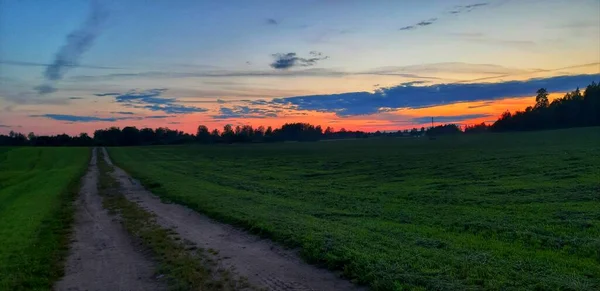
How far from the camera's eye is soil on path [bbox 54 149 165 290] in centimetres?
996

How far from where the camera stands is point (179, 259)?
38.0ft

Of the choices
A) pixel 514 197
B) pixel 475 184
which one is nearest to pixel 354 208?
pixel 514 197

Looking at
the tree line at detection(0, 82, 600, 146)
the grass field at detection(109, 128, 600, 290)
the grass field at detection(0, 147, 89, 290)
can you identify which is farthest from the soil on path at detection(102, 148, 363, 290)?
the tree line at detection(0, 82, 600, 146)

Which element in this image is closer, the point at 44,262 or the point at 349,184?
the point at 44,262

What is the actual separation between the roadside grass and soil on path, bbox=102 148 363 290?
33cm

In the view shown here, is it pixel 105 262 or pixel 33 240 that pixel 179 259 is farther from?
pixel 33 240

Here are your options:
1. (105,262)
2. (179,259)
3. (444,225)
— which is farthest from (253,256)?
(444,225)

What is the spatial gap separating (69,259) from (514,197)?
18298 millimetres

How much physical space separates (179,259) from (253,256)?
6.17 feet

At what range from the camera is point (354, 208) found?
19984 millimetres

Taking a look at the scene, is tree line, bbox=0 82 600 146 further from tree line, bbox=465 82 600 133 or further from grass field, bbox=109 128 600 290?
grass field, bbox=109 128 600 290

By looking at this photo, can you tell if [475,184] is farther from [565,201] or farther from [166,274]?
[166,274]

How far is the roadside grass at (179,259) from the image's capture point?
31.2 feet

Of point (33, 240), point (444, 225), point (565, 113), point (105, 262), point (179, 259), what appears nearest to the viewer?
point (179, 259)
